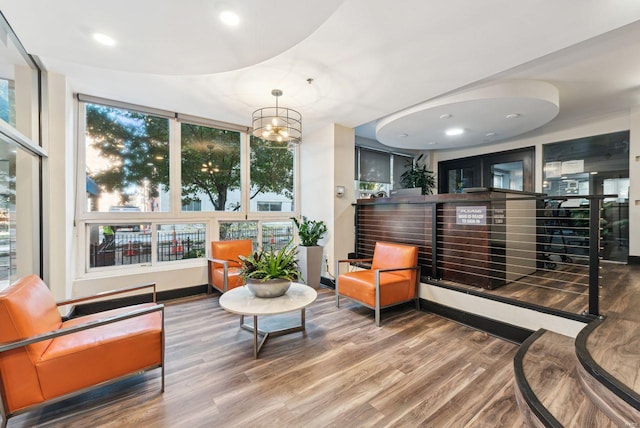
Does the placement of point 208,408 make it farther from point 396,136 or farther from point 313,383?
point 396,136

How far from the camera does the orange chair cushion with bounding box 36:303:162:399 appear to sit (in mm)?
1726

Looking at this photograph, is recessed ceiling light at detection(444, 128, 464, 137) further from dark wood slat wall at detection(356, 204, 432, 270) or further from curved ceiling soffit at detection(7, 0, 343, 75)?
curved ceiling soffit at detection(7, 0, 343, 75)

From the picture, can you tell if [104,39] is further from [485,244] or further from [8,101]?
[485,244]

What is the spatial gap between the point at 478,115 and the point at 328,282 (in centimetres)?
368

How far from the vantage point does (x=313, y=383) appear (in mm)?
2189

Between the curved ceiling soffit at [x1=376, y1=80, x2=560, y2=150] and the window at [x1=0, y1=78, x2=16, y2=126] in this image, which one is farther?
the curved ceiling soffit at [x1=376, y1=80, x2=560, y2=150]

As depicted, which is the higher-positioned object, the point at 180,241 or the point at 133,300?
the point at 180,241

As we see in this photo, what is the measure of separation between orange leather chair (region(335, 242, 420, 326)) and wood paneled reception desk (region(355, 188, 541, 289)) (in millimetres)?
416

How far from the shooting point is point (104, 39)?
6.86 feet

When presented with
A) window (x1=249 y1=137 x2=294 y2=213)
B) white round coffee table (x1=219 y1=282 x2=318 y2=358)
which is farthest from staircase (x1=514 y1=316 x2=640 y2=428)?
window (x1=249 y1=137 x2=294 y2=213)

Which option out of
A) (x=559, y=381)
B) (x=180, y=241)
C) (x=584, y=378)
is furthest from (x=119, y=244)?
(x=584, y=378)

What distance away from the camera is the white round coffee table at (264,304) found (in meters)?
2.50

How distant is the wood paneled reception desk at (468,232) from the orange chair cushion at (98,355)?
134 inches

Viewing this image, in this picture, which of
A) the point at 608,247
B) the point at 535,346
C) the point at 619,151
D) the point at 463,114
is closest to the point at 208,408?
the point at 535,346
